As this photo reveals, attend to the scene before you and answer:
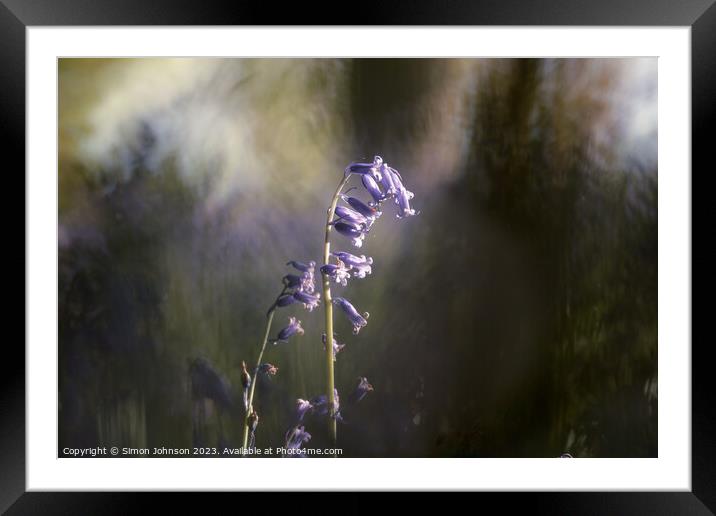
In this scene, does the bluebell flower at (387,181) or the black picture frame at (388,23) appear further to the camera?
the bluebell flower at (387,181)

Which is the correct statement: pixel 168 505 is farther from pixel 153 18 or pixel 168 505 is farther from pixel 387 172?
pixel 153 18

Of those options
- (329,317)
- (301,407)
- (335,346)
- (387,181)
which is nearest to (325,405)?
(301,407)

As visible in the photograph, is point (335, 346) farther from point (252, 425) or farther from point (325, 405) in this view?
point (252, 425)

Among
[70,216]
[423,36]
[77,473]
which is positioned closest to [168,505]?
[77,473]

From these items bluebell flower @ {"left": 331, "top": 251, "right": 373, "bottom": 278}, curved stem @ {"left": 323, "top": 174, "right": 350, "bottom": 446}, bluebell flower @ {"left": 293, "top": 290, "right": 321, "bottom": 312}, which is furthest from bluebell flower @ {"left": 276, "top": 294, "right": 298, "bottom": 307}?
bluebell flower @ {"left": 331, "top": 251, "right": 373, "bottom": 278}

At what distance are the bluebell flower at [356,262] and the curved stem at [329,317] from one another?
5 centimetres

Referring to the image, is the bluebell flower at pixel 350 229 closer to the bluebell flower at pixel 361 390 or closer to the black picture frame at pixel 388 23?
the bluebell flower at pixel 361 390

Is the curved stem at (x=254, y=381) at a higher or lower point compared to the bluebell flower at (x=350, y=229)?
lower

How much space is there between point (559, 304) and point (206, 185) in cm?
142

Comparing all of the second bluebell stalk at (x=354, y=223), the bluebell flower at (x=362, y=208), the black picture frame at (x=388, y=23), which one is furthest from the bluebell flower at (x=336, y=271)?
the black picture frame at (x=388, y=23)

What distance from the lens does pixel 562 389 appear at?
1.83 meters

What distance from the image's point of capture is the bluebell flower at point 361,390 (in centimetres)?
182

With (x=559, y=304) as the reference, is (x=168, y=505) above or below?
below

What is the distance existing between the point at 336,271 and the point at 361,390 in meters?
0.47
